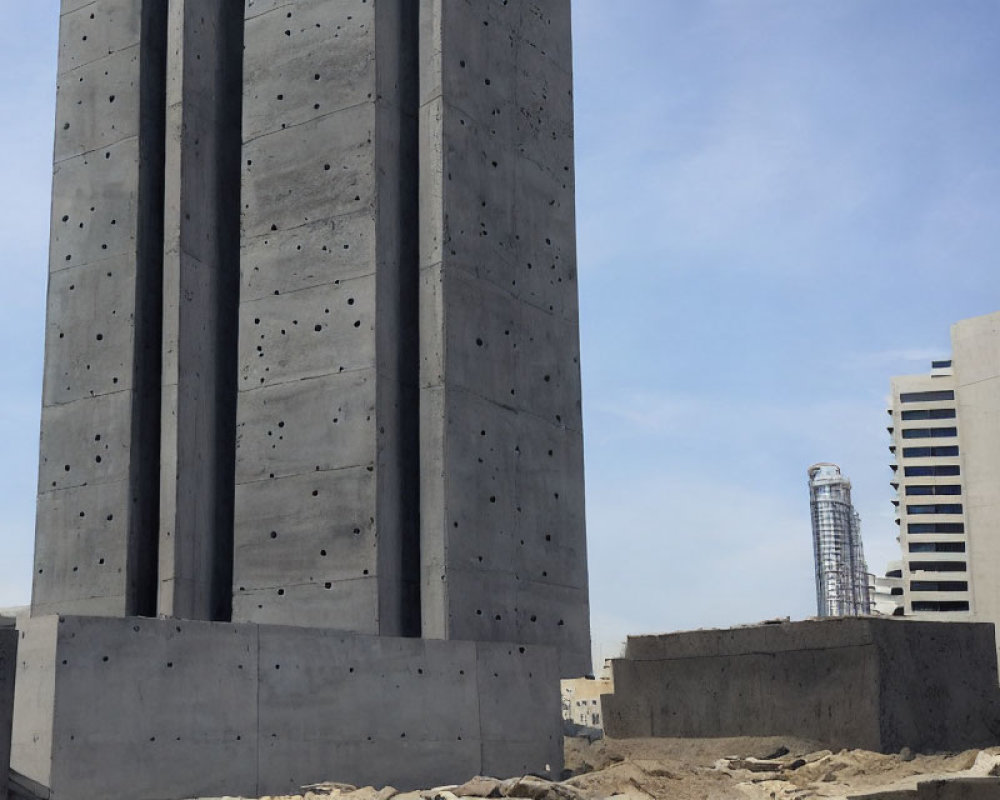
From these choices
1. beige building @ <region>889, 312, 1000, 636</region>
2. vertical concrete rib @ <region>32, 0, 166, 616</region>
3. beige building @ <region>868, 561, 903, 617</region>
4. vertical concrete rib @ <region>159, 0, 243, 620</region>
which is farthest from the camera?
beige building @ <region>868, 561, 903, 617</region>

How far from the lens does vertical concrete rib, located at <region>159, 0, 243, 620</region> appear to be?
1465 centimetres

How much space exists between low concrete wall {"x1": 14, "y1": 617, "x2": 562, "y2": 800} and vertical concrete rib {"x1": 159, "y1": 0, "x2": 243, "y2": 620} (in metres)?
3.74

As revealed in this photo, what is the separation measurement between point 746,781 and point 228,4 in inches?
441

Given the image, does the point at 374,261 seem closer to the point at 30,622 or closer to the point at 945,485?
the point at 30,622

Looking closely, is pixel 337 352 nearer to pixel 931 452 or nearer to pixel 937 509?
pixel 937 509

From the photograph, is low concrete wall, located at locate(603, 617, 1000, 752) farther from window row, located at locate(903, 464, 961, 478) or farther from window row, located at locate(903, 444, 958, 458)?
window row, located at locate(903, 444, 958, 458)

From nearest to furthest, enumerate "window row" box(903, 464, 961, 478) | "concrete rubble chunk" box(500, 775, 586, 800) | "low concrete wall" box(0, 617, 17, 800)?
"low concrete wall" box(0, 617, 17, 800) < "concrete rubble chunk" box(500, 775, 586, 800) < "window row" box(903, 464, 961, 478)

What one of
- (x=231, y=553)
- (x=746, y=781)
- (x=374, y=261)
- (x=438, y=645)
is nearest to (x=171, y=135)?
(x=374, y=261)

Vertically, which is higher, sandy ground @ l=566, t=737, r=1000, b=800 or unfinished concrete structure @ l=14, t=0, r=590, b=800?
unfinished concrete structure @ l=14, t=0, r=590, b=800

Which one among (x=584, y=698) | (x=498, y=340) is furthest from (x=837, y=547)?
(x=498, y=340)

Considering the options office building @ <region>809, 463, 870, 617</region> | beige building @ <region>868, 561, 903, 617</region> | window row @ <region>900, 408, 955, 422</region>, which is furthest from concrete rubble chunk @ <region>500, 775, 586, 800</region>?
beige building @ <region>868, 561, 903, 617</region>

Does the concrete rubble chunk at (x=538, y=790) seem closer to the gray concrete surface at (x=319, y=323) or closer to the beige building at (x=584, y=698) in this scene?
the gray concrete surface at (x=319, y=323)

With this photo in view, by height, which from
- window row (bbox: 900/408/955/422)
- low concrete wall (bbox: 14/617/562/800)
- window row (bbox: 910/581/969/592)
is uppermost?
window row (bbox: 900/408/955/422)

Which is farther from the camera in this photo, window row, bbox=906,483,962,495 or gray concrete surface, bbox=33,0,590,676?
window row, bbox=906,483,962,495
